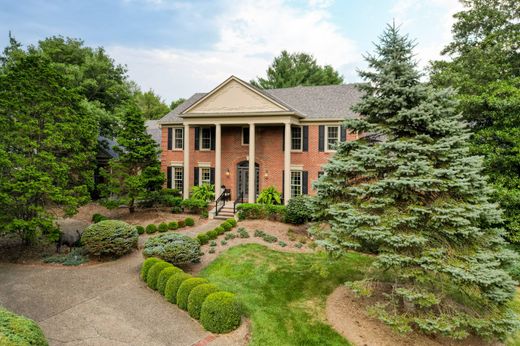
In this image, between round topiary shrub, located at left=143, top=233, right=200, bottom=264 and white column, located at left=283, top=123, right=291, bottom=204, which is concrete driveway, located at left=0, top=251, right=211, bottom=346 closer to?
round topiary shrub, located at left=143, top=233, right=200, bottom=264

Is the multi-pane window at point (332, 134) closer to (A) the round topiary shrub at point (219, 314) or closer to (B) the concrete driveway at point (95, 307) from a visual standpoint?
(B) the concrete driveway at point (95, 307)

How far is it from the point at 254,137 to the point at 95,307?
1407cm

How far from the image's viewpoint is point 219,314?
7.50 metres

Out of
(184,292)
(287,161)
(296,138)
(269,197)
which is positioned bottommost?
(184,292)

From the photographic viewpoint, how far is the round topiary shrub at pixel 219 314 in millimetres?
7500

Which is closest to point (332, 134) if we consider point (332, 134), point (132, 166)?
point (332, 134)

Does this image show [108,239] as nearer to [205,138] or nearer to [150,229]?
[150,229]

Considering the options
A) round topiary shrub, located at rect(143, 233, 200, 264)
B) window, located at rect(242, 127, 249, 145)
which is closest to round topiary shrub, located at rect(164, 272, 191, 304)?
round topiary shrub, located at rect(143, 233, 200, 264)

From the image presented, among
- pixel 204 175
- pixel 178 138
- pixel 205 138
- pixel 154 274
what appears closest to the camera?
pixel 154 274

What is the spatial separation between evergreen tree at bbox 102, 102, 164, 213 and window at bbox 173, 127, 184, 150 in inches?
142

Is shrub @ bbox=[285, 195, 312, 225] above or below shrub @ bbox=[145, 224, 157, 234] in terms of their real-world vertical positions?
above

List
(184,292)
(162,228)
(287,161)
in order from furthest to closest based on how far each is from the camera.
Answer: (287,161), (162,228), (184,292)

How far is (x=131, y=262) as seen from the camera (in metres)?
12.1

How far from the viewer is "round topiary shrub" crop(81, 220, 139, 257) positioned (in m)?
12.0
